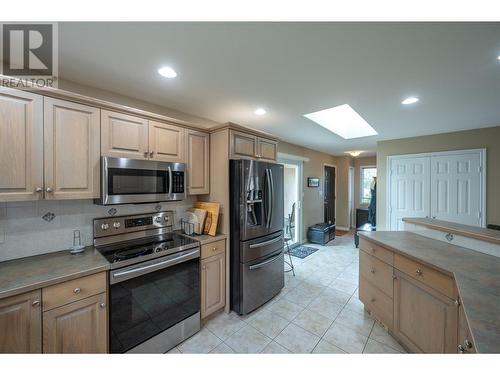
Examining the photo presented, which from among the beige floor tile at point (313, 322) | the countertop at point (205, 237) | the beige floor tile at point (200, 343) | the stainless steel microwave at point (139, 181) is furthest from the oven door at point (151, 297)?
the beige floor tile at point (313, 322)

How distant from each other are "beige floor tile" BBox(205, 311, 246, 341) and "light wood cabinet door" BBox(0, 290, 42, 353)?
51.9 inches

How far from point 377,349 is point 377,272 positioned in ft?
2.14

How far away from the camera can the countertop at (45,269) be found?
3.79 feet

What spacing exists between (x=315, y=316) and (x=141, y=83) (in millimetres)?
3014

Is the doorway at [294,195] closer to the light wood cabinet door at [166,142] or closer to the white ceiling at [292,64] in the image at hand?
the white ceiling at [292,64]

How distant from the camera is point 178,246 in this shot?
186 centimetres

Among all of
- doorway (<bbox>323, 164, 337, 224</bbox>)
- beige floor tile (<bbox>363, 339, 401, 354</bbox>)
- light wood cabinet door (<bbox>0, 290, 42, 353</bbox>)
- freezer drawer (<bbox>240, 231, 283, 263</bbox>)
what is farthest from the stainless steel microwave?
doorway (<bbox>323, 164, 337, 224</bbox>)

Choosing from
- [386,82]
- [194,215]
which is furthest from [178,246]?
[386,82]

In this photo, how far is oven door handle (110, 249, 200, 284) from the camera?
146 cm

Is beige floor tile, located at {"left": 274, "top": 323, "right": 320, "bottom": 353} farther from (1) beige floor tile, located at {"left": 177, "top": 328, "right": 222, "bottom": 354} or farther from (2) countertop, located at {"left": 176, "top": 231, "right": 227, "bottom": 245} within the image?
(2) countertop, located at {"left": 176, "top": 231, "right": 227, "bottom": 245}

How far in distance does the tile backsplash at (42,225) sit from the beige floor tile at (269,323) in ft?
6.05

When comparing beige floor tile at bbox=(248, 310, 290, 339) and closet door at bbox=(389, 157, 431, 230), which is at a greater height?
closet door at bbox=(389, 157, 431, 230)

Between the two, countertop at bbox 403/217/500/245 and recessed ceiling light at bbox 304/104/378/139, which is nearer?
countertop at bbox 403/217/500/245
